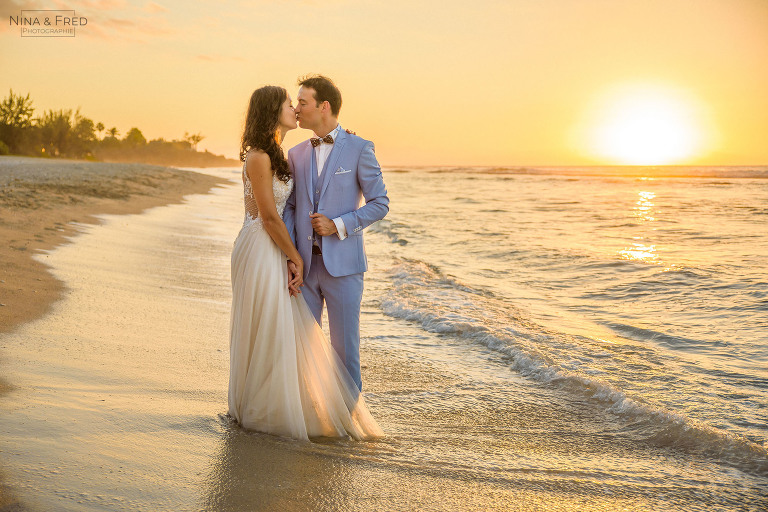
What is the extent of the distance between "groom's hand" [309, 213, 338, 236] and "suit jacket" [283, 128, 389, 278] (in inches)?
2.9

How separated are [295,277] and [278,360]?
1.63 feet

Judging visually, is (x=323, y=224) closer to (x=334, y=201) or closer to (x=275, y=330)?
(x=334, y=201)

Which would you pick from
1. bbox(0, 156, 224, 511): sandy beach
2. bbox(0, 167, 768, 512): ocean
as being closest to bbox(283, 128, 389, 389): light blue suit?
bbox(0, 167, 768, 512): ocean

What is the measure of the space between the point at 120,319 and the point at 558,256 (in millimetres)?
8763

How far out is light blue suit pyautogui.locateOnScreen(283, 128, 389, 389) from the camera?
12.6 feet

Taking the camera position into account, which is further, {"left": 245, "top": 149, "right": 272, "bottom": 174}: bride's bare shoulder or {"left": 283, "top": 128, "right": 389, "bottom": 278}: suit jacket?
{"left": 283, "top": 128, "right": 389, "bottom": 278}: suit jacket

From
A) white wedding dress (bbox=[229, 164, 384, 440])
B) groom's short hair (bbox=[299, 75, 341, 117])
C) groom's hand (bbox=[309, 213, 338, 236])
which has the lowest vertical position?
white wedding dress (bbox=[229, 164, 384, 440])

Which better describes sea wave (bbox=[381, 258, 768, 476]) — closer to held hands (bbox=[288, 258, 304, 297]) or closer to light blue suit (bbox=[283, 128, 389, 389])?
light blue suit (bbox=[283, 128, 389, 389])

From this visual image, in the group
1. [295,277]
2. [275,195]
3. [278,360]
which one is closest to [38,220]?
[275,195]

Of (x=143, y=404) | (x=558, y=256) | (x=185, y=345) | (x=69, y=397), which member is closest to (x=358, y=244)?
(x=143, y=404)

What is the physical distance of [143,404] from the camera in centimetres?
389

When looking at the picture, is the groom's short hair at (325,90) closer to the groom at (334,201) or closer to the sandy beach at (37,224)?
the groom at (334,201)

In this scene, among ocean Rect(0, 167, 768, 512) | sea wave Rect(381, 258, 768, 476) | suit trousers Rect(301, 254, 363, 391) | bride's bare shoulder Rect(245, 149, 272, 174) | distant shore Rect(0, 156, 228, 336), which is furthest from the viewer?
distant shore Rect(0, 156, 228, 336)

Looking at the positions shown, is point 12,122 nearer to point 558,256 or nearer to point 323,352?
point 558,256
